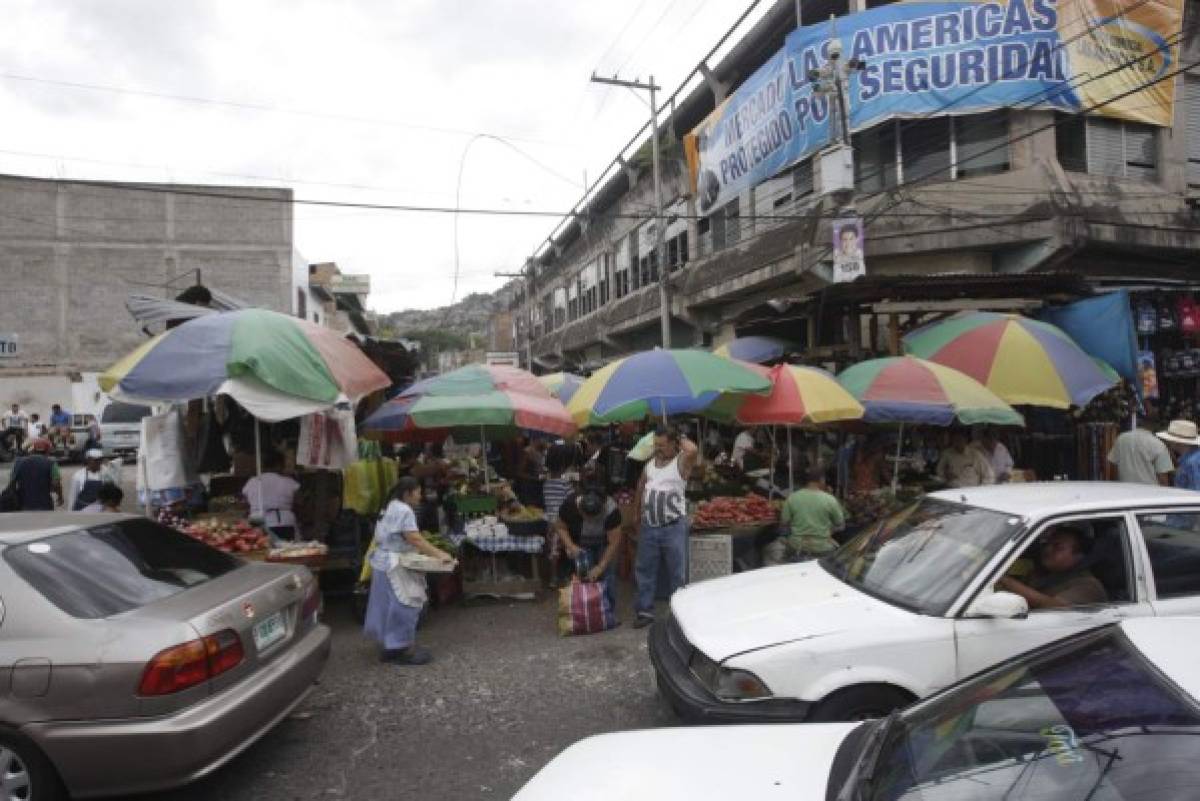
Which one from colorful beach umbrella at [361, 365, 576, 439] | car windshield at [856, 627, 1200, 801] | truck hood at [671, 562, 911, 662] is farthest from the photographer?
colorful beach umbrella at [361, 365, 576, 439]

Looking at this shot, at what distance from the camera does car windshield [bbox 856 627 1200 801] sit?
72.2 inches

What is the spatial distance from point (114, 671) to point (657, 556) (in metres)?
4.53

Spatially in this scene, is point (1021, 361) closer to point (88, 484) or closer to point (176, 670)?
point (176, 670)

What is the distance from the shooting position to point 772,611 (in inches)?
164

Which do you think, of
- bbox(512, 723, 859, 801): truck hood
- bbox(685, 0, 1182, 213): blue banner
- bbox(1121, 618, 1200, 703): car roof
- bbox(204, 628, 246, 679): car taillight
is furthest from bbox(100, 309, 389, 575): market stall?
bbox(685, 0, 1182, 213): blue banner

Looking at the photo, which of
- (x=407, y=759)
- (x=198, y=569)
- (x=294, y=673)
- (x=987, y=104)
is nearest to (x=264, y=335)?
(x=198, y=569)

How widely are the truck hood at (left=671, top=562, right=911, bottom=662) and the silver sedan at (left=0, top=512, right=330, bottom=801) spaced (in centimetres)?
235

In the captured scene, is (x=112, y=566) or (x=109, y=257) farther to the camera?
(x=109, y=257)

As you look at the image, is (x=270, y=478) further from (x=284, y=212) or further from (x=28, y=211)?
(x=28, y=211)

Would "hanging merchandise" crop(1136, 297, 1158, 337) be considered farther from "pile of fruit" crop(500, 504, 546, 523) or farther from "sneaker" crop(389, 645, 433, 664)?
"sneaker" crop(389, 645, 433, 664)

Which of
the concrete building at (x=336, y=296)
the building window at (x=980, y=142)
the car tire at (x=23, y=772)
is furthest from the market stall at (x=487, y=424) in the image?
the concrete building at (x=336, y=296)

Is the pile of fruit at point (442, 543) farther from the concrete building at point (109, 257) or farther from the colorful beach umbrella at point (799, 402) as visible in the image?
the concrete building at point (109, 257)

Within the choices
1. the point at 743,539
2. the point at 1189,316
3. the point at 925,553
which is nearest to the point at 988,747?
the point at 925,553

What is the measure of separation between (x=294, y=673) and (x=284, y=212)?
108 feet
